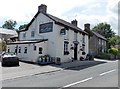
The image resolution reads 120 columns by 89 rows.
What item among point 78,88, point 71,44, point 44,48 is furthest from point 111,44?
point 78,88

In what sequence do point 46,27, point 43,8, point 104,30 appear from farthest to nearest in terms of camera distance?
1. point 104,30
2. point 43,8
3. point 46,27

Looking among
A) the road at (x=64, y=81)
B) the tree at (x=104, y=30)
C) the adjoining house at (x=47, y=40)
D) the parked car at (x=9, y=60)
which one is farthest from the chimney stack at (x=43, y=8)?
the tree at (x=104, y=30)

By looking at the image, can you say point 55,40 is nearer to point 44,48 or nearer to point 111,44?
point 44,48

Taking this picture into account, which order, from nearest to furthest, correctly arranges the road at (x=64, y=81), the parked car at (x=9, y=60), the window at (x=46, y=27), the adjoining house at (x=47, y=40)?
the road at (x=64, y=81), the parked car at (x=9, y=60), the adjoining house at (x=47, y=40), the window at (x=46, y=27)

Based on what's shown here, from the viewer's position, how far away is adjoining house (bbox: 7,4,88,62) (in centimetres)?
2708

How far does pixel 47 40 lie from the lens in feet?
93.0

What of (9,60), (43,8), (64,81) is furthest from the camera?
(43,8)

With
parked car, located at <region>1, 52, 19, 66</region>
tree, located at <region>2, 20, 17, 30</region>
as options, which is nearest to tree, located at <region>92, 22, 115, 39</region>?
tree, located at <region>2, 20, 17, 30</region>

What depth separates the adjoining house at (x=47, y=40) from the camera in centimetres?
2708

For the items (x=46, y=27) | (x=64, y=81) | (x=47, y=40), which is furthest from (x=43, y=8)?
(x=64, y=81)

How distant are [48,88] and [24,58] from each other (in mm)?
18425

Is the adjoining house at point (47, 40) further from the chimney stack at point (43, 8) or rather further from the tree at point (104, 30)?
A: the tree at point (104, 30)

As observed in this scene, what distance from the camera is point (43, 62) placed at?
2548 centimetres

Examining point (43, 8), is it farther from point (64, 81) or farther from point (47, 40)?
point (64, 81)
